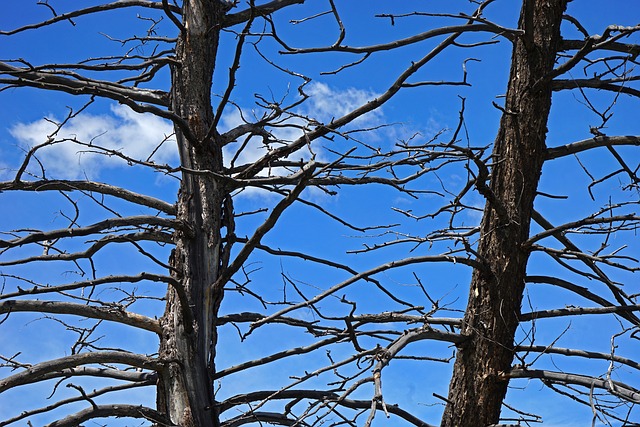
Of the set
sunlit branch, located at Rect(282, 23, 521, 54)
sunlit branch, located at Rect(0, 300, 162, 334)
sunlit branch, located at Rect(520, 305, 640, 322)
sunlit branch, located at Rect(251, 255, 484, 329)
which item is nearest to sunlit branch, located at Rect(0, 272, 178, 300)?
sunlit branch, located at Rect(0, 300, 162, 334)

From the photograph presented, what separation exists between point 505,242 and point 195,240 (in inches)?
97.7

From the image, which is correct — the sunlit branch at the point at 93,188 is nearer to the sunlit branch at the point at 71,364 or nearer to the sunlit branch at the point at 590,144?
the sunlit branch at the point at 71,364

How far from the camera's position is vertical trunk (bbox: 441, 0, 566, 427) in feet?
16.4

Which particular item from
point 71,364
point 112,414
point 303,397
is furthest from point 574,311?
point 71,364

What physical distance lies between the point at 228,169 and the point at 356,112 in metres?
1.33

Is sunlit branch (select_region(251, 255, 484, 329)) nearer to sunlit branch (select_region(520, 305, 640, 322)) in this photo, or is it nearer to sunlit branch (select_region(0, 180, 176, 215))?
sunlit branch (select_region(520, 305, 640, 322))

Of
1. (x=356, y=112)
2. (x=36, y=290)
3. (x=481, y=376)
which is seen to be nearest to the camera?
(x=481, y=376)

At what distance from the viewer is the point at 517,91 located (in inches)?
204

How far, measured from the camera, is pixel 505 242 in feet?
16.6

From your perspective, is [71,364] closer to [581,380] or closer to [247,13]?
[247,13]

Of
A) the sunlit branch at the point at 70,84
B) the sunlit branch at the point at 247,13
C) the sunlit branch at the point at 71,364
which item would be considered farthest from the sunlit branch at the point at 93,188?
the sunlit branch at the point at 247,13

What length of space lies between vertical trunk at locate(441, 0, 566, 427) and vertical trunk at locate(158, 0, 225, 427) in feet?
6.42

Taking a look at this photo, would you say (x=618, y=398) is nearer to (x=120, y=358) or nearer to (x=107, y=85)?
(x=120, y=358)

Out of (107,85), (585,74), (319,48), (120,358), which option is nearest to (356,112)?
(319,48)
